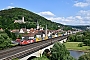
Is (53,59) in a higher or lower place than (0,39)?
lower

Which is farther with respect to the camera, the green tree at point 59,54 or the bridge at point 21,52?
the green tree at point 59,54

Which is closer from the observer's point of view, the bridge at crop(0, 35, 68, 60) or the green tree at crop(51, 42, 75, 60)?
the bridge at crop(0, 35, 68, 60)

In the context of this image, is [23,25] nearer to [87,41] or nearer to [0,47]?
[87,41]

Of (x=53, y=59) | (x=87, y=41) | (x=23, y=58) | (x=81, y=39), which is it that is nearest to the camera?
(x=23, y=58)

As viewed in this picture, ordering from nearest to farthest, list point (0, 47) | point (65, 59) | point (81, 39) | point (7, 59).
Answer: point (7, 59) < point (65, 59) < point (0, 47) < point (81, 39)

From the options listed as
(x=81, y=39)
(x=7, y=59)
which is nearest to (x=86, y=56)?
(x=7, y=59)

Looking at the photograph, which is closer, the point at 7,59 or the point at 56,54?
the point at 7,59

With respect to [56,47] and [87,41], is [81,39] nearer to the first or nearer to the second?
[87,41]

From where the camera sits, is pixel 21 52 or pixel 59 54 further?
pixel 59 54

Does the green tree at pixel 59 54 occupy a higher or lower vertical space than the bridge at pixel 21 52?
lower

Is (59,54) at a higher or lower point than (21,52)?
lower

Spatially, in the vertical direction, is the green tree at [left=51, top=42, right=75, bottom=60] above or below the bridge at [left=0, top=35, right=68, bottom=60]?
below
